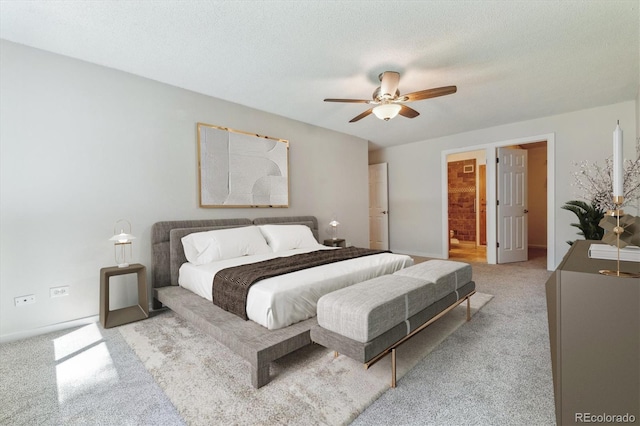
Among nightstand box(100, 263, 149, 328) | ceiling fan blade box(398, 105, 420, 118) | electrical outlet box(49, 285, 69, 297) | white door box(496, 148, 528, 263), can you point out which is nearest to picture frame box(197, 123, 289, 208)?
nightstand box(100, 263, 149, 328)

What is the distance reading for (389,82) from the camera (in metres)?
2.75

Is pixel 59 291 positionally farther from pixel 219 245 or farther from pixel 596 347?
pixel 596 347

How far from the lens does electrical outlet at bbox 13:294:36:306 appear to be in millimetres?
2379

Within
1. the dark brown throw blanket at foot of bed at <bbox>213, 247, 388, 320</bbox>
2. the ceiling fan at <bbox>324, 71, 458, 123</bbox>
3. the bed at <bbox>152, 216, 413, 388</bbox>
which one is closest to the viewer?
the bed at <bbox>152, 216, 413, 388</bbox>

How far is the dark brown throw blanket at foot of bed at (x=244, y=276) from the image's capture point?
82.4 inches

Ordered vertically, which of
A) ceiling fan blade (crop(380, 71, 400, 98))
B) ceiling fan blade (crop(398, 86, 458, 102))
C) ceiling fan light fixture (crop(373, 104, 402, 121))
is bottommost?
ceiling fan light fixture (crop(373, 104, 402, 121))

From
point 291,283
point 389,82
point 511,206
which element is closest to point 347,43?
point 389,82

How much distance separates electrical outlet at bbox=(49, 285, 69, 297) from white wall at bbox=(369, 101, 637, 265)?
223 inches

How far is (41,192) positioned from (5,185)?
0.71 feet

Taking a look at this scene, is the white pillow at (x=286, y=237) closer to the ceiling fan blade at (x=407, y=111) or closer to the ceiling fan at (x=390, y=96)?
the ceiling fan at (x=390, y=96)

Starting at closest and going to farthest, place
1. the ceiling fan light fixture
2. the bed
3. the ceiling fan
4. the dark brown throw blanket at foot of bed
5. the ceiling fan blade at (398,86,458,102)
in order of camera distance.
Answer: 1. the bed
2. the dark brown throw blanket at foot of bed
3. the ceiling fan blade at (398,86,458,102)
4. the ceiling fan
5. the ceiling fan light fixture

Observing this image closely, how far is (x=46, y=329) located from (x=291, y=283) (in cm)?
232

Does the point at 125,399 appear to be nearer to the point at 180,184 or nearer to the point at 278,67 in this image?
the point at 180,184

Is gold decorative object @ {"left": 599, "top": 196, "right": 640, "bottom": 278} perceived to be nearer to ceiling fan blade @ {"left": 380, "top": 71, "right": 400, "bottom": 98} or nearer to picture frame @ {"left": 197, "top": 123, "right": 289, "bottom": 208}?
ceiling fan blade @ {"left": 380, "top": 71, "right": 400, "bottom": 98}
